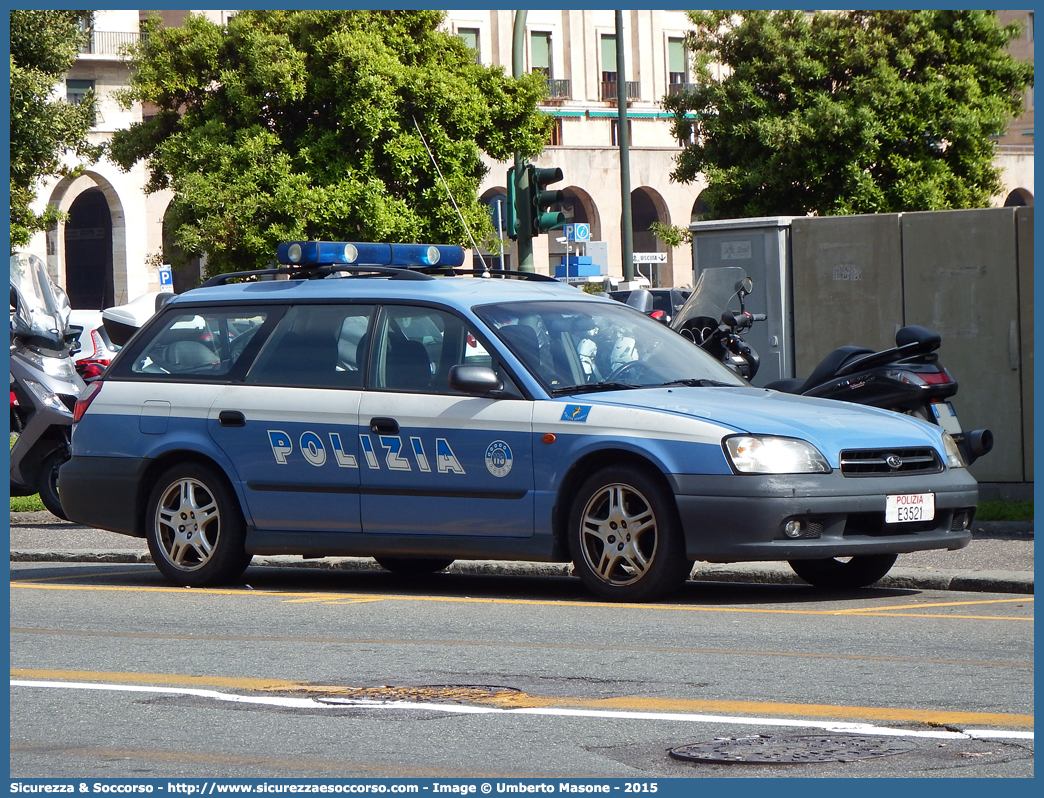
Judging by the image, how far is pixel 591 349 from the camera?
30.8 feet

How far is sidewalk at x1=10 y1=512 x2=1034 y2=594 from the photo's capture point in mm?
9586

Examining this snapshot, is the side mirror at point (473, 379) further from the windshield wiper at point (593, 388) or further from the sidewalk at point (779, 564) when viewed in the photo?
the sidewalk at point (779, 564)

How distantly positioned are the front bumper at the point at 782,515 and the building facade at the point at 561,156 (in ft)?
143

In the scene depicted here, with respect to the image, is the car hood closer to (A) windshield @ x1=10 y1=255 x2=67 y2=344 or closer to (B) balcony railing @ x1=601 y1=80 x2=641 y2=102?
(A) windshield @ x1=10 y1=255 x2=67 y2=344

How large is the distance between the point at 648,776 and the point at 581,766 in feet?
0.74

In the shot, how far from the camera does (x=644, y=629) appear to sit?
783 centimetres

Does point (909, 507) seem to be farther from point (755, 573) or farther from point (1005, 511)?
point (1005, 511)

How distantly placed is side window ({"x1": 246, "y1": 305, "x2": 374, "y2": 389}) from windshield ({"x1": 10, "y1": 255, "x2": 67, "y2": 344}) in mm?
5166

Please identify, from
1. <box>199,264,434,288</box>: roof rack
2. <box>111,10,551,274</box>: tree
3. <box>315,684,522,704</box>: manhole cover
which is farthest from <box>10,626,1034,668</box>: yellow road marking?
<box>111,10,551,274</box>: tree

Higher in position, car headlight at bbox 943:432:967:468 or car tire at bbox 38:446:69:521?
car headlight at bbox 943:432:967:468

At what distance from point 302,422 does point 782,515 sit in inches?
Answer: 110

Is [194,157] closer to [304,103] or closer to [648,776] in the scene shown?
[304,103]

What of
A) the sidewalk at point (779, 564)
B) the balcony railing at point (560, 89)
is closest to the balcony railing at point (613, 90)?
the balcony railing at point (560, 89)

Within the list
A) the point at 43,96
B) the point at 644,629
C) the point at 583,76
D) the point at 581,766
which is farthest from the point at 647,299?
the point at 583,76
